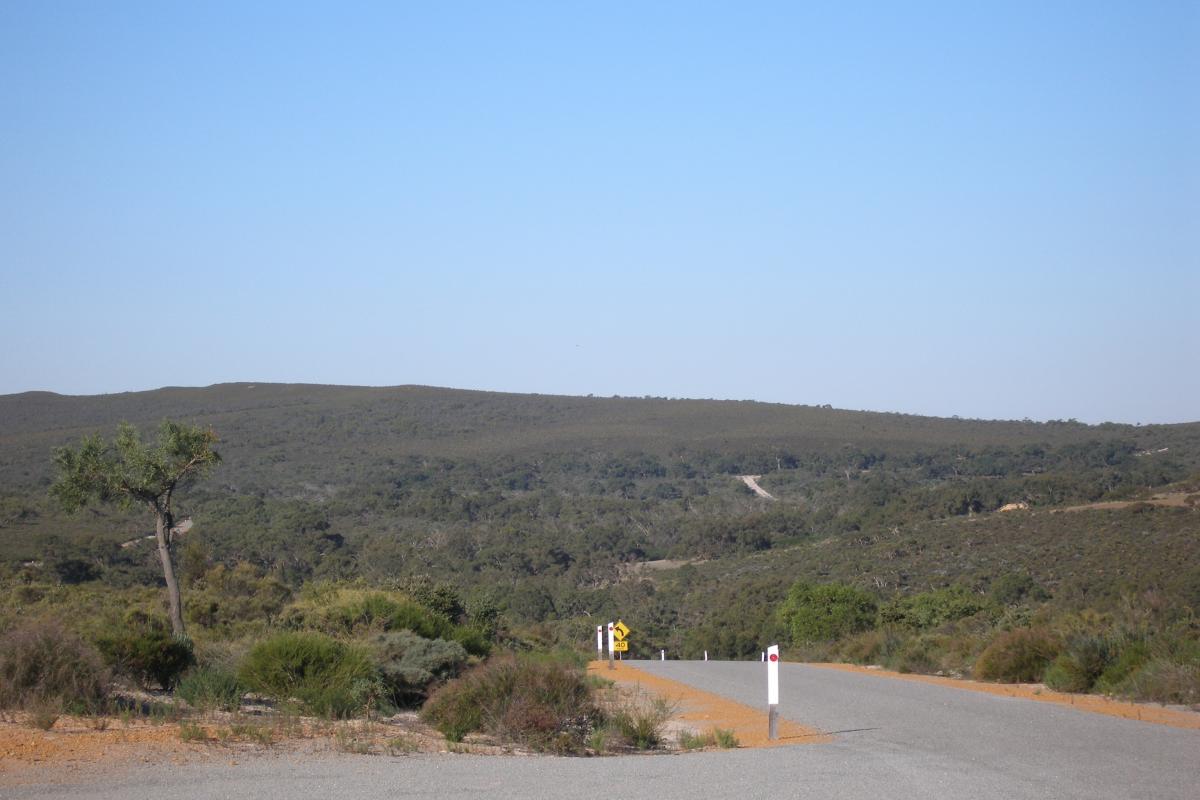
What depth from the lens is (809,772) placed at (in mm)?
9797

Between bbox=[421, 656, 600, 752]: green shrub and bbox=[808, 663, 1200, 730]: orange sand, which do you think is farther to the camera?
bbox=[808, 663, 1200, 730]: orange sand

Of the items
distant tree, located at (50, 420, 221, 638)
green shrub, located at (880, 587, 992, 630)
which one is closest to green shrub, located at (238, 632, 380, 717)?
distant tree, located at (50, 420, 221, 638)

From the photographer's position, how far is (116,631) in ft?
51.4

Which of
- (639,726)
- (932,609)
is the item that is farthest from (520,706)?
(932,609)

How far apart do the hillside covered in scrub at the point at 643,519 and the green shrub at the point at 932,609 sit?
0.11 metres

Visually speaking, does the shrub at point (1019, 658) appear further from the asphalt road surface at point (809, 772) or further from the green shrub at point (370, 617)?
the green shrub at point (370, 617)

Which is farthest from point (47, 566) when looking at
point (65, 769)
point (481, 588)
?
point (65, 769)

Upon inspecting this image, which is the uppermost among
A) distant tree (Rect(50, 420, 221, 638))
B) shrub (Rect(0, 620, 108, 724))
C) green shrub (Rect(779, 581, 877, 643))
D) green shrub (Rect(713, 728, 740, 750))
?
distant tree (Rect(50, 420, 221, 638))

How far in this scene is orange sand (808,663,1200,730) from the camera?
13.4m

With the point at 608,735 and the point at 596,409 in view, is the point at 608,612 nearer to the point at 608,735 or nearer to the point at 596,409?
the point at 608,735

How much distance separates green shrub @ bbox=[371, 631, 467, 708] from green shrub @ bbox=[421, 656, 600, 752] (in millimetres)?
2230

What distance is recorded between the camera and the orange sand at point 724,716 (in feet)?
40.5

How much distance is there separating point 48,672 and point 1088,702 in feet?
40.1

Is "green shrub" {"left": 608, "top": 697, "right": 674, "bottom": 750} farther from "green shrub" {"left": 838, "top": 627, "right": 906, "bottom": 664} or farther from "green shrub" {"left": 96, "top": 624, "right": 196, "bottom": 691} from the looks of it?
"green shrub" {"left": 838, "top": 627, "right": 906, "bottom": 664}
